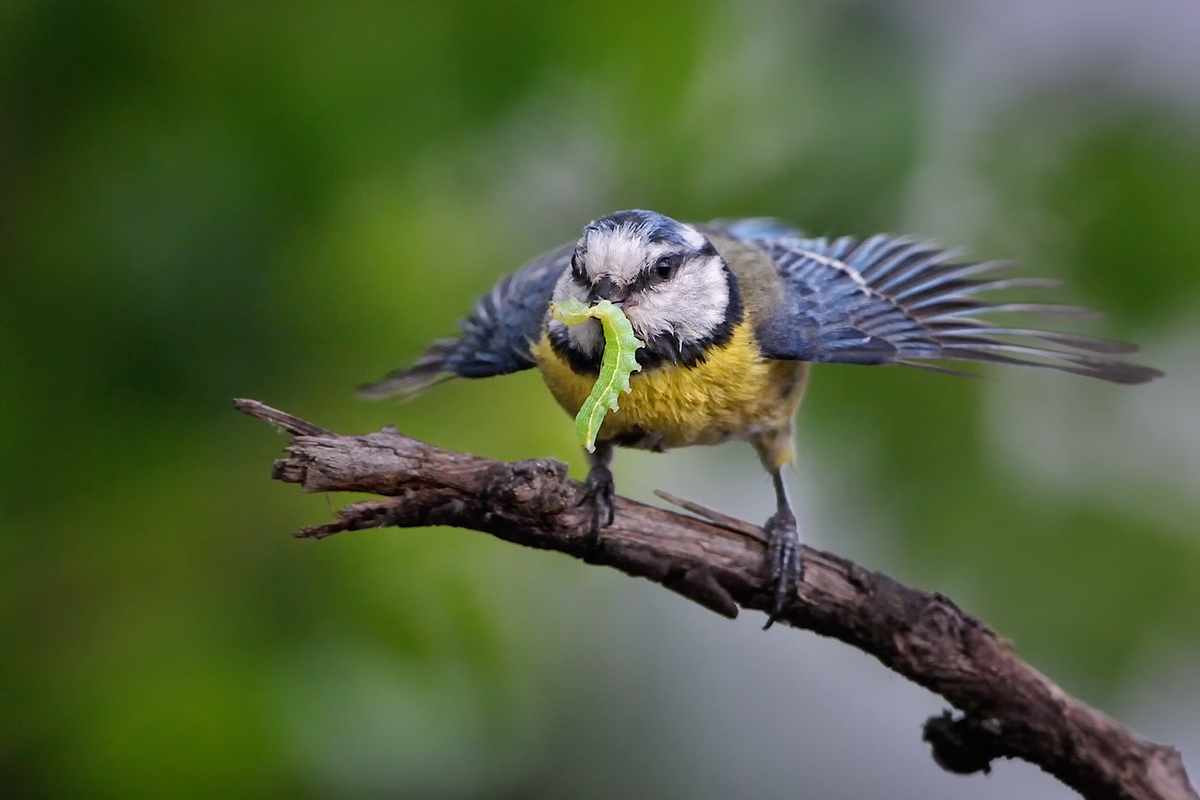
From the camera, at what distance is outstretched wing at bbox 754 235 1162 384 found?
1.35m

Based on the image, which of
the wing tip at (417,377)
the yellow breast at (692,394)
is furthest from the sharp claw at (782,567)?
the wing tip at (417,377)

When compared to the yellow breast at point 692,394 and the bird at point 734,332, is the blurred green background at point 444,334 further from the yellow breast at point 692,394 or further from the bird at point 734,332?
the yellow breast at point 692,394

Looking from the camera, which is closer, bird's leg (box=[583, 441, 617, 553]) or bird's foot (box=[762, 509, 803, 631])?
bird's leg (box=[583, 441, 617, 553])

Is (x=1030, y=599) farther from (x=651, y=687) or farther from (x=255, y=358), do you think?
(x=255, y=358)

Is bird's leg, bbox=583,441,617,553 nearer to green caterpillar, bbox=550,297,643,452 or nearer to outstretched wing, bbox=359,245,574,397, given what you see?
green caterpillar, bbox=550,297,643,452

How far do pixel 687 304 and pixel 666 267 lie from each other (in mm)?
76

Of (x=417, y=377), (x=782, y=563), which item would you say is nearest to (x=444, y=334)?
(x=417, y=377)

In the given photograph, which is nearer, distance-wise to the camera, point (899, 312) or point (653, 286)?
point (653, 286)

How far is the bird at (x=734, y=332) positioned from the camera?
1.22 meters

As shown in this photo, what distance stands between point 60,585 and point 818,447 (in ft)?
3.12

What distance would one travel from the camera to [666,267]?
1.22m

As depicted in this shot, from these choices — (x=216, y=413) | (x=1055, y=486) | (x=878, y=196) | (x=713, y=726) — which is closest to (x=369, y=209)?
(x=216, y=413)

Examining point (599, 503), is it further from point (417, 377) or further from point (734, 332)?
point (417, 377)

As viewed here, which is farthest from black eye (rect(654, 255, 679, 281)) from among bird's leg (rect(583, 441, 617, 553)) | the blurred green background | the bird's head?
the blurred green background
